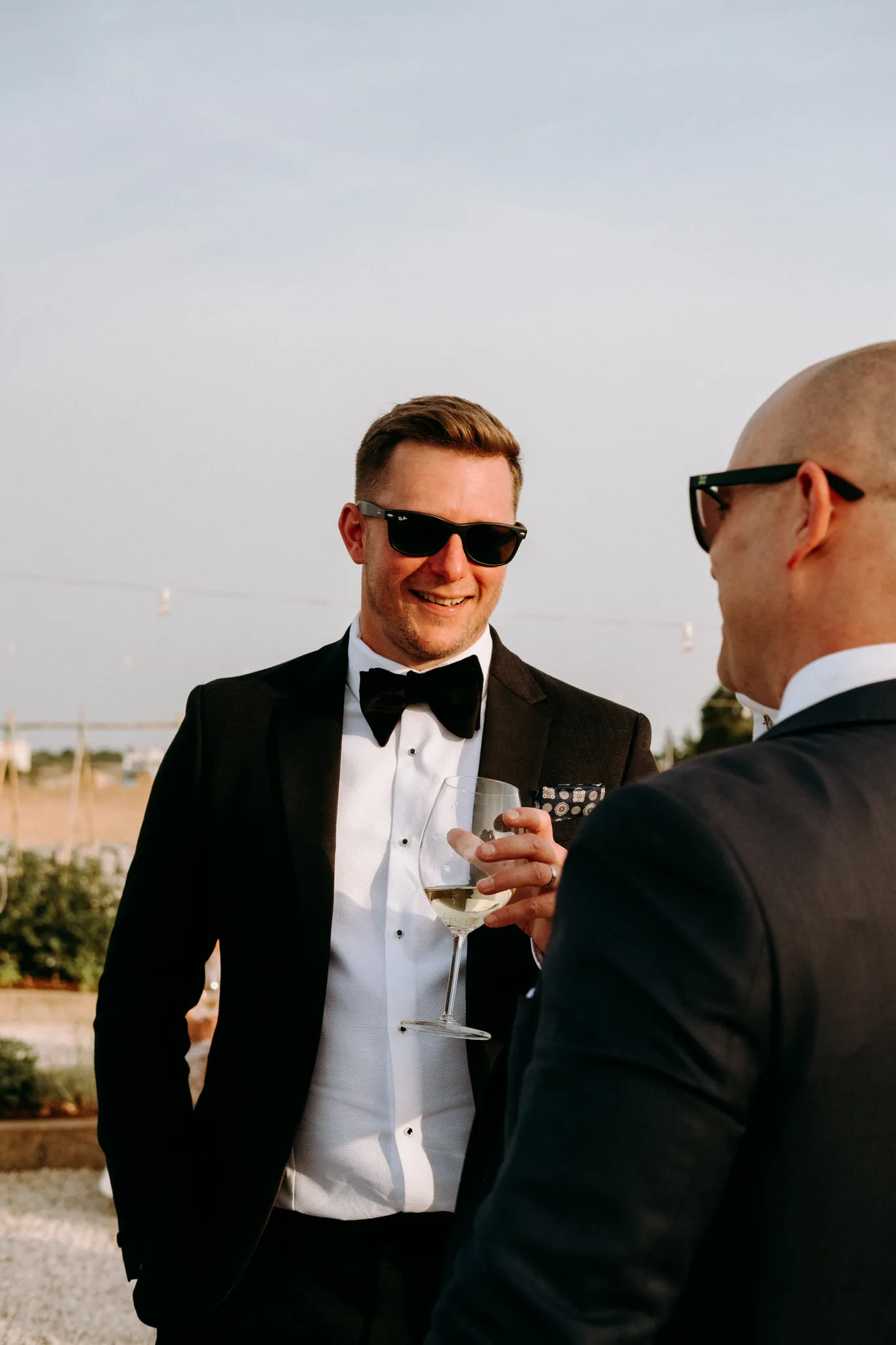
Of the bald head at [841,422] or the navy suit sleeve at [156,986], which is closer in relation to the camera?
the bald head at [841,422]

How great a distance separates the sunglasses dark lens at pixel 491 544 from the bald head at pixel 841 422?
1.56m

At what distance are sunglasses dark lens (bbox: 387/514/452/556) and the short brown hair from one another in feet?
0.52

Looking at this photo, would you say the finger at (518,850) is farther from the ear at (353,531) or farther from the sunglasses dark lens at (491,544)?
the ear at (353,531)

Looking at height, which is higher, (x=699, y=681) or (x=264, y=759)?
(x=264, y=759)

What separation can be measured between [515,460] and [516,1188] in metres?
2.27

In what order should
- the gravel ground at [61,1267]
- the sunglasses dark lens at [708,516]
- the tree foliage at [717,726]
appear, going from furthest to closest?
the tree foliage at [717,726]
the gravel ground at [61,1267]
the sunglasses dark lens at [708,516]

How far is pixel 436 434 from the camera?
3.03 m

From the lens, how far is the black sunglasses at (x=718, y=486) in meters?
1.32

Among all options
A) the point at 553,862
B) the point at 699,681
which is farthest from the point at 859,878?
the point at 699,681

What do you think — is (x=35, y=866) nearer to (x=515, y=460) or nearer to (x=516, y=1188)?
(x=515, y=460)

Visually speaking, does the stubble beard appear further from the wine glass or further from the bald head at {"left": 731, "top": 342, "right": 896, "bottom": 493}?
the bald head at {"left": 731, "top": 342, "right": 896, "bottom": 493}

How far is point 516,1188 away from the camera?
115 centimetres

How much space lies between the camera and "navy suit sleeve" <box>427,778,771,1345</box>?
111cm

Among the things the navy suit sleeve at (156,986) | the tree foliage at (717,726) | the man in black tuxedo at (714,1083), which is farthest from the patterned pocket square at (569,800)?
the tree foliage at (717,726)
